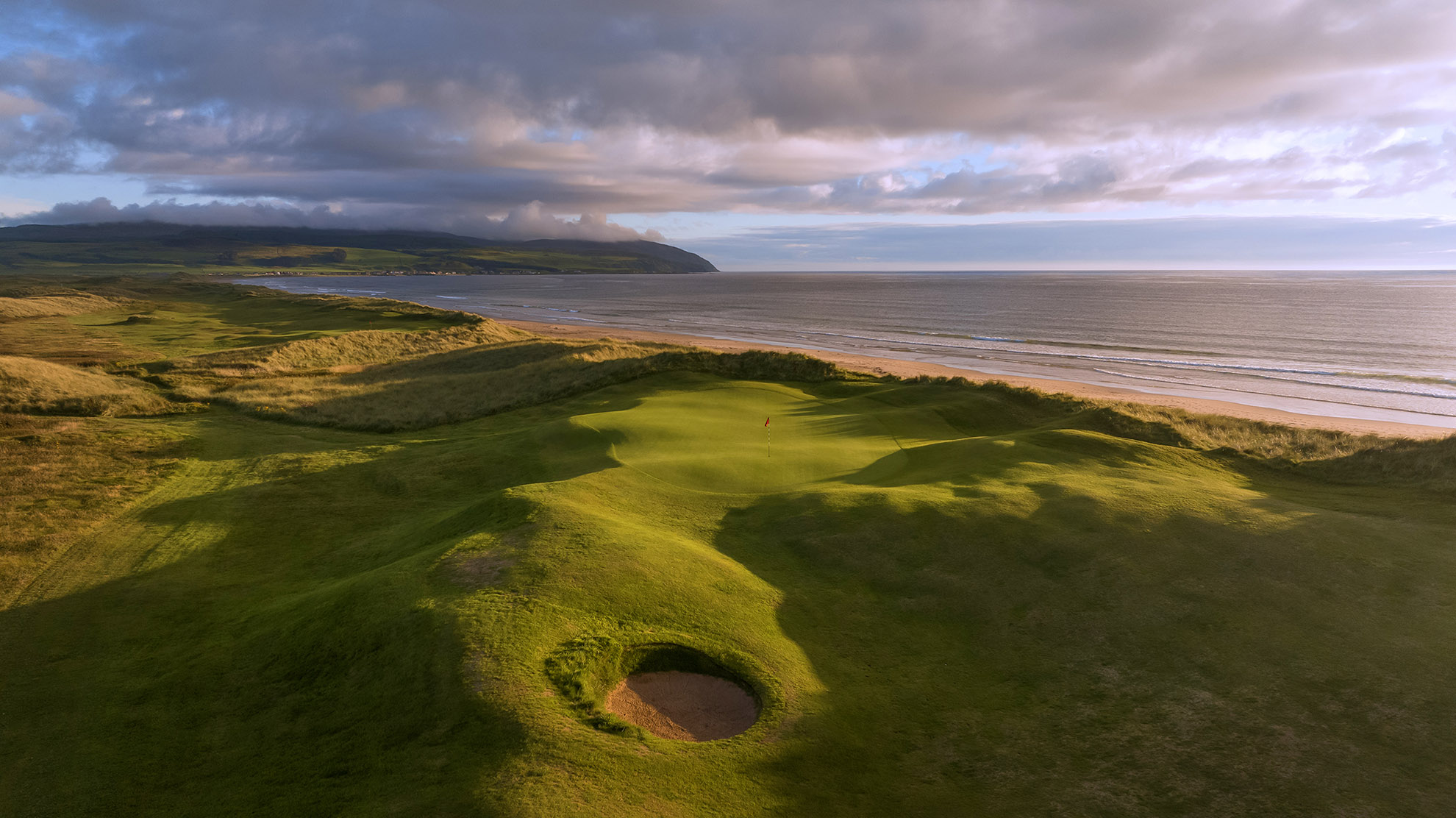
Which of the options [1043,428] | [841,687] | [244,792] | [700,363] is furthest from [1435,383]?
[244,792]

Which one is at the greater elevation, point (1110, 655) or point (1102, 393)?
point (1102, 393)

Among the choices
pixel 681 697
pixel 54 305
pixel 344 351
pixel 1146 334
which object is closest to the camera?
pixel 681 697

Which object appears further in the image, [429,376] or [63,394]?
[429,376]

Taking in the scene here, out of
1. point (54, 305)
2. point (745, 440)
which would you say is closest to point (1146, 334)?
point (745, 440)

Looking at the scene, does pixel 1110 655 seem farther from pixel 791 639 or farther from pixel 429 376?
pixel 429 376

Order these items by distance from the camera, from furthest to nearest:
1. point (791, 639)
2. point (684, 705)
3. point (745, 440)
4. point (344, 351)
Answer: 1. point (344, 351)
2. point (745, 440)
3. point (791, 639)
4. point (684, 705)
